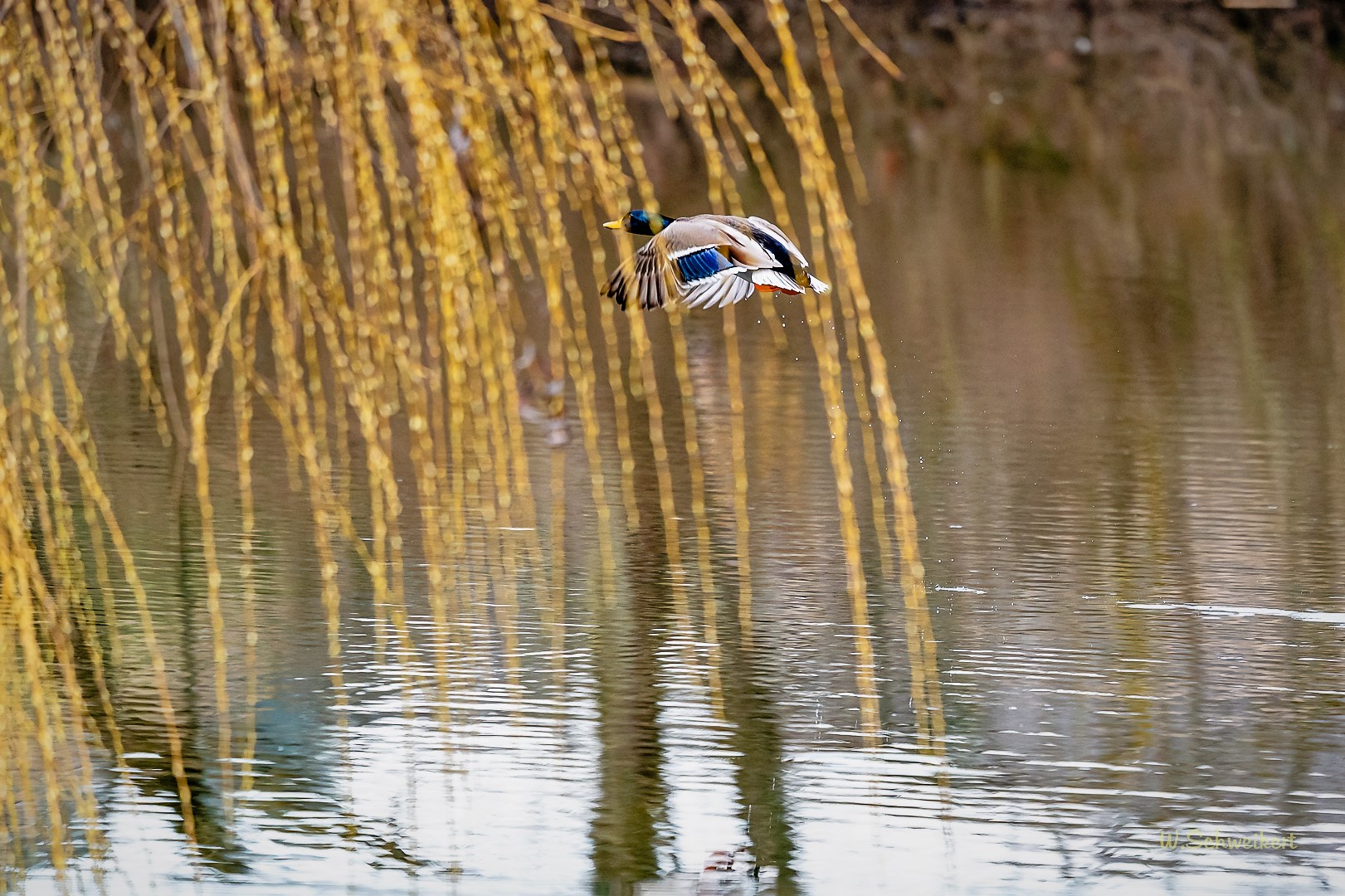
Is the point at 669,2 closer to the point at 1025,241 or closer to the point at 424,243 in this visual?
the point at 424,243

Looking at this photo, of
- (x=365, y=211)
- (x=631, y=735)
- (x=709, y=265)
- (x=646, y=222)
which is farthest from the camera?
(x=631, y=735)

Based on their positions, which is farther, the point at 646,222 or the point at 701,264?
the point at 646,222

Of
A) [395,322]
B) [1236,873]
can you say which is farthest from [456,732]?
[395,322]

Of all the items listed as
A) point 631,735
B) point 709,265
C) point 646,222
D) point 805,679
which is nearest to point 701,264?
point 709,265

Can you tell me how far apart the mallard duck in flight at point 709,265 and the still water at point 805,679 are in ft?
0.69

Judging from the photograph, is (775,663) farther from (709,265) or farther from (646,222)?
(709,265)

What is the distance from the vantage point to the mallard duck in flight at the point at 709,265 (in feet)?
5.48

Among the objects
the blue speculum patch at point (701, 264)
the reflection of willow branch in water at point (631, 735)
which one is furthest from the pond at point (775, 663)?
the blue speculum patch at point (701, 264)

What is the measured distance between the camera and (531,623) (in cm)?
333

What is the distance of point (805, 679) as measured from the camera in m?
3.08

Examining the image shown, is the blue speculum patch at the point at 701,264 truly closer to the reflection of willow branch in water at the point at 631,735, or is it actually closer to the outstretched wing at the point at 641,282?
the outstretched wing at the point at 641,282

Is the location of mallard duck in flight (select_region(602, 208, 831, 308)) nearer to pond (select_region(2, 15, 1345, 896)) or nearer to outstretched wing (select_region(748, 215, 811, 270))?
outstretched wing (select_region(748, 215, 811, 270))

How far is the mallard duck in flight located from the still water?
8.3 inches

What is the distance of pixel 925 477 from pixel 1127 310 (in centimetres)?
293
